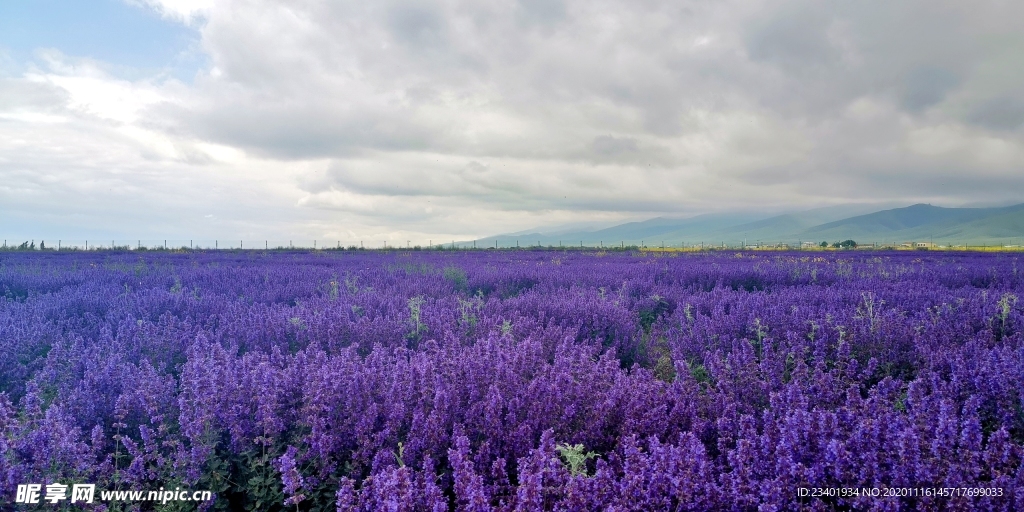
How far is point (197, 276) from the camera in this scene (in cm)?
1146

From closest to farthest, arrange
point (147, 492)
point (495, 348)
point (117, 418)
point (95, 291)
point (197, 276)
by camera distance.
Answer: point (147, 492), point (117, 418), point (495, 348), point (95, 291), point (197, 276)

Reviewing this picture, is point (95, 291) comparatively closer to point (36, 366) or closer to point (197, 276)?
point (197, 276)

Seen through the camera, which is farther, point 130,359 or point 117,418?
point 130,359

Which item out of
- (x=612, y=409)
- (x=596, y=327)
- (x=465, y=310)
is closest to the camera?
(x=612, y=409)

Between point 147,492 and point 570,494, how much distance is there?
→ 2.09 m

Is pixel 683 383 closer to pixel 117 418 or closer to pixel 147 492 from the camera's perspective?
pixel 147 492

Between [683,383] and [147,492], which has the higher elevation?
[683,383]

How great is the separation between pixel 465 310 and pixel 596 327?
61.9 inches

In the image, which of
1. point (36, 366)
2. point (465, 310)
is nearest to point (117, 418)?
point (36, 366)

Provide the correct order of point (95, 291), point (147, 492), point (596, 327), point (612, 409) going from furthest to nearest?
point (95, 291) < point (596, 327) < point (612, 409) < point (147, 492)

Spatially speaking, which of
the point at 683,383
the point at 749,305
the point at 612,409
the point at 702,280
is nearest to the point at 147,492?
the point at 612,409

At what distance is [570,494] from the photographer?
193 cm

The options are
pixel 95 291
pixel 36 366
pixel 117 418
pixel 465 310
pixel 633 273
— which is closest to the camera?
pixel 117 418

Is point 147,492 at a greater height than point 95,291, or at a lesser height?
lesser
